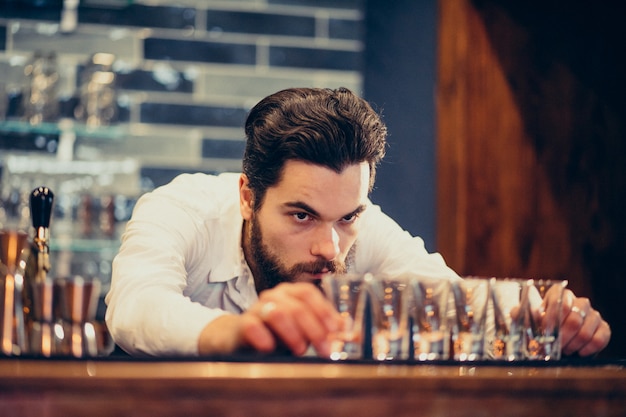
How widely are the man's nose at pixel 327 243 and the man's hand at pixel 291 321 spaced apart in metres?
0.93

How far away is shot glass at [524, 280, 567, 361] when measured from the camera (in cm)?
124

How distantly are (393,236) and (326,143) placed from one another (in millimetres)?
419

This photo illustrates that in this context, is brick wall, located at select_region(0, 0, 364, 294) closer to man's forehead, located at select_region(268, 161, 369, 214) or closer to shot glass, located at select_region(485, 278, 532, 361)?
man's forehead, located at select_region(268, 161, 369, 214)

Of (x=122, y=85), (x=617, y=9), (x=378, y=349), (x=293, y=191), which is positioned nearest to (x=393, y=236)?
(x=293, y=191)

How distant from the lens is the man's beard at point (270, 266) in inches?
81.5

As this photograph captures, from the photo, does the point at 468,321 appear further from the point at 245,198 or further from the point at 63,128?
the point at 63,128

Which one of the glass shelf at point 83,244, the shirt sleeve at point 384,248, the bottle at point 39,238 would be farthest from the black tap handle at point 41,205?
the glass shelf at point 83,244

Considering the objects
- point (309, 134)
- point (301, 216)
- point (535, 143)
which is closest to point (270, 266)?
point (301, 216)

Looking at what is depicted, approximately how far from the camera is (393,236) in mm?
2373

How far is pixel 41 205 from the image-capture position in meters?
1.50

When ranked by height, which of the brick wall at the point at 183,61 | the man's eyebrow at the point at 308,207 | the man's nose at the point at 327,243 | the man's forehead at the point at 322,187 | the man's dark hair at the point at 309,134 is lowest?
the man's nose at the point at 327,243

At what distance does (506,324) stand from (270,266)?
1.02 metres

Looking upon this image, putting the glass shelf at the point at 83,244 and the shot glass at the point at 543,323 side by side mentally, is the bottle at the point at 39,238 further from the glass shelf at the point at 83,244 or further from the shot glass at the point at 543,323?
the glass shelf at the point at 83,244

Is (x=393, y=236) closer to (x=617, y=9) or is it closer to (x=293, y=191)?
(x=293, y=191)
